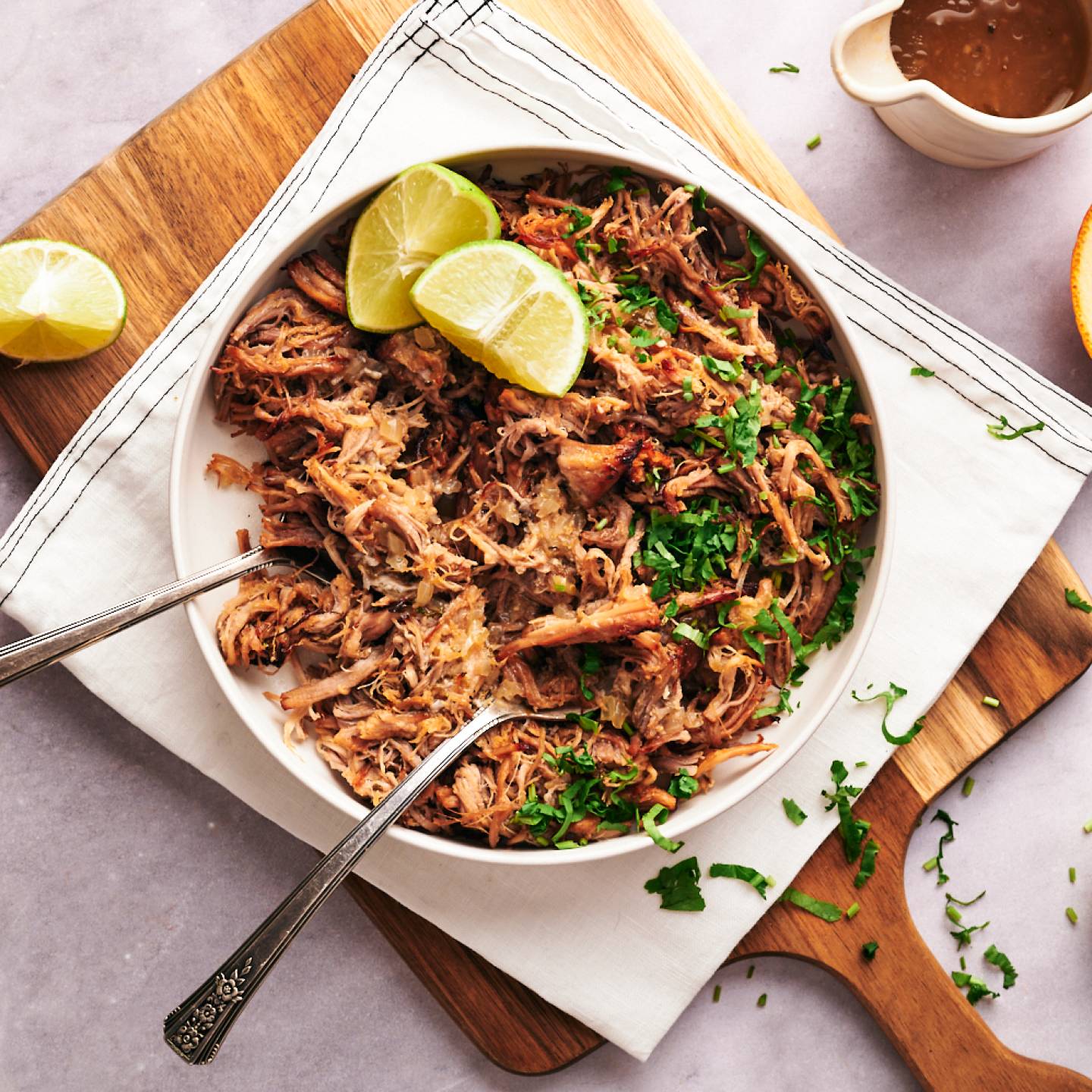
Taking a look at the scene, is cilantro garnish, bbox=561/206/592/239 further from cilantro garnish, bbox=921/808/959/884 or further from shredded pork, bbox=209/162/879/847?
cilantro garnish, bbox=921/808/959/884

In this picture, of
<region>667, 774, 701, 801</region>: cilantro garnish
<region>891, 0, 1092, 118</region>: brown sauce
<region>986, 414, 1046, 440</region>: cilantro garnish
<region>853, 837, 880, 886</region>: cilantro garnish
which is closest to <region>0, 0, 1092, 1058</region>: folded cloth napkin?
<region>986, 414, 1046, 440</region>: cilantro garnish

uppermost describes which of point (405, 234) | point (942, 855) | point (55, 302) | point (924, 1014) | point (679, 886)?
point (55, 302)

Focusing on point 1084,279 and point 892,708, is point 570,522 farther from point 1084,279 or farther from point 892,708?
point 1084,279

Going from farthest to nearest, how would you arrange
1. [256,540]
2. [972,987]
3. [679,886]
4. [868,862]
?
[972,987], [868,862], [679,886], [256,540]

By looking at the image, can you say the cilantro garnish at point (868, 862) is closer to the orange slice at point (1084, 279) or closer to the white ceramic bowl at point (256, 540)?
the white ceramic bowl at point (256, 540)

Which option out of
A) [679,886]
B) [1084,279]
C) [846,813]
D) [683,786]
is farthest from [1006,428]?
[679,886]

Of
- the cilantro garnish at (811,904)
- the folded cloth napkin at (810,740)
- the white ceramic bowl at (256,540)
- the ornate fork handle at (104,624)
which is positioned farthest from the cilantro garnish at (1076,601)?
the ornate fork handle at (104,624)
